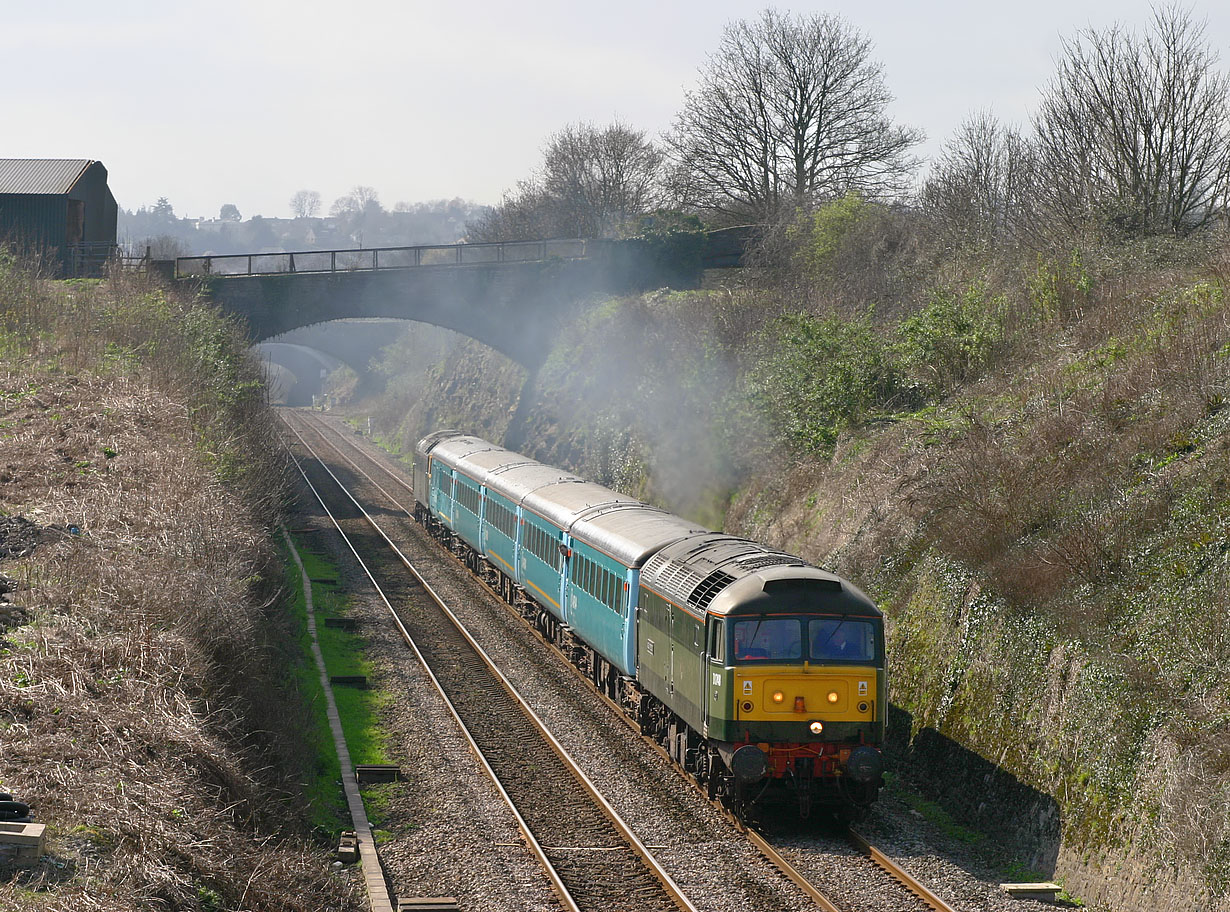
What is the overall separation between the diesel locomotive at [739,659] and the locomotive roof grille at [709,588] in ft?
0.08

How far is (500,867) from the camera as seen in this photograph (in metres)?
12.5

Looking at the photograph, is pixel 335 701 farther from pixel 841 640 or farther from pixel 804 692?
pixel 841 640

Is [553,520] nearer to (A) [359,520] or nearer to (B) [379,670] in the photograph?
(B) [379,670]

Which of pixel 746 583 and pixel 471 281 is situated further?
pixel 471 281

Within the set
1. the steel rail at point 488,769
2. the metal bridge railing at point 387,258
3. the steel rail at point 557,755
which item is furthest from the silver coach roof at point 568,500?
the metal bridge railing at point 387,258

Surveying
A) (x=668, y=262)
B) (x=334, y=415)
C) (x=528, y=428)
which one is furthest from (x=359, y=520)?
(x=334, y=415)

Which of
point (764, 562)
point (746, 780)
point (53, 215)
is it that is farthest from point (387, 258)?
point (746, 780)

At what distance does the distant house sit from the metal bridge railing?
3.75 m

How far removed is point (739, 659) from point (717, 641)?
36 centimetres

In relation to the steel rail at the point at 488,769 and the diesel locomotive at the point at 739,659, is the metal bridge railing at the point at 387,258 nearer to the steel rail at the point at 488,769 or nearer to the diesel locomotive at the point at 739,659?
the steel rail at the point at 488,769

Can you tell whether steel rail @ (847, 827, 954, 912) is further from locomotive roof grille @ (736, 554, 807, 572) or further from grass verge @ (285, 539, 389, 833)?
grass verge @ (285, 539, 389, 833)

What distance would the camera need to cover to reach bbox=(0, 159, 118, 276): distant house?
44375 mm

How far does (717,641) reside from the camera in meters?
13.8

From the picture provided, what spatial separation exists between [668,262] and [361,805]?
35.2 metres
